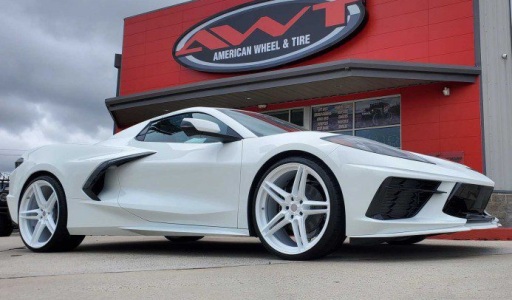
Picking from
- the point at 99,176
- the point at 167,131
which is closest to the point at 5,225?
the point at 99,176

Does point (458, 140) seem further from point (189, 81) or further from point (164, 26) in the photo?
point (164, 26)

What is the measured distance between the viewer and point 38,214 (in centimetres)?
508

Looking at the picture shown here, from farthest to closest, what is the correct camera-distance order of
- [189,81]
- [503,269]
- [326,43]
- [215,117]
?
[189,81]
[326,43]
[215,117]
[503,269]

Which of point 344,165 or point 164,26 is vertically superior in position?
point 164,26

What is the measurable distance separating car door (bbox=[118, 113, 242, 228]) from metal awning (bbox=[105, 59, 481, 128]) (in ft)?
23.0

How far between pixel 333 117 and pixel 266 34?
3085 millimetres

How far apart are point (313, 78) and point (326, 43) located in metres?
1.95

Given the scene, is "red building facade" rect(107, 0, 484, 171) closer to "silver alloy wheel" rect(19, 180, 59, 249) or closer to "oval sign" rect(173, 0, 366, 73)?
"oval sign" rect(173, 0, 366, 73)

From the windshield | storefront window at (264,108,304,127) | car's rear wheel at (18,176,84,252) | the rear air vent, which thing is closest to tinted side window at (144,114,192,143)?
the windshield

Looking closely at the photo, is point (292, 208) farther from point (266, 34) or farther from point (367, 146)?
point (266, 34)

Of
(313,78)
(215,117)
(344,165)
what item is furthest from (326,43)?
(344,165)

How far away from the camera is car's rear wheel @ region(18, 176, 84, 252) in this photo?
4.86 meters

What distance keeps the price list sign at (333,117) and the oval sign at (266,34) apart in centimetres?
153

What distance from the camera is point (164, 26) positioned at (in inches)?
667
